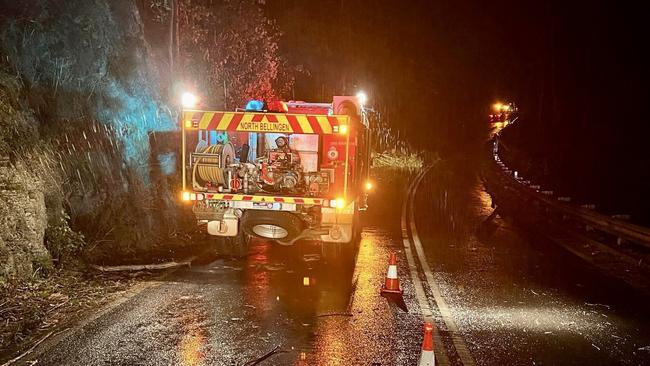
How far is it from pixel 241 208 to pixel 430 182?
22016mm

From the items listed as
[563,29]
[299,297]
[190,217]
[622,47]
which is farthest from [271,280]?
[563,29]

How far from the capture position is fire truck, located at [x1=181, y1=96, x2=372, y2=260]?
894 centimetres

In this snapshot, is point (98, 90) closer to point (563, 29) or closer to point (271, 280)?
point (271, 280)

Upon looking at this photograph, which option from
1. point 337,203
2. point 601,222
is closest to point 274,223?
point 337,203

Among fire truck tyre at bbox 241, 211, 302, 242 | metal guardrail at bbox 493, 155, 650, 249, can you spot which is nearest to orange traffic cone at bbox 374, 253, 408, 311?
fire truck tyre at bbox 241, 211, 302, 242

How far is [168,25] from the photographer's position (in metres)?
16.1

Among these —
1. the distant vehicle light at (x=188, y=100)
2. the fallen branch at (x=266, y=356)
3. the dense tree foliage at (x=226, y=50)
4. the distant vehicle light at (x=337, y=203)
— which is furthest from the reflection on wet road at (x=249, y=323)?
the dense tree foliage at (x=226, y=50)

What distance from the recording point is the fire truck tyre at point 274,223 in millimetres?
9133

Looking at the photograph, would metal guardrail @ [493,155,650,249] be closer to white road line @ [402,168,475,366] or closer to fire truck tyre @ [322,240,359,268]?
white road line @ [402,168,475,366]

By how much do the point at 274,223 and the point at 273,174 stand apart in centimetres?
82

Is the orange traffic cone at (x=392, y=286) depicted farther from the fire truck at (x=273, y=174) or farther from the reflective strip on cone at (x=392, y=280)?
the fire truck at (x=273, y=174)

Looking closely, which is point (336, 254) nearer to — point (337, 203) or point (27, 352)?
point (337, 203)

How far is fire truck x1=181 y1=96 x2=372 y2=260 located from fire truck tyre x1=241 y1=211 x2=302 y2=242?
16 mm

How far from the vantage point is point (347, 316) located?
705 centimetres
